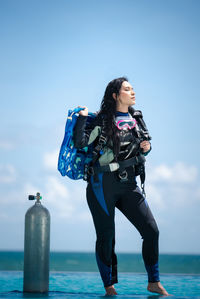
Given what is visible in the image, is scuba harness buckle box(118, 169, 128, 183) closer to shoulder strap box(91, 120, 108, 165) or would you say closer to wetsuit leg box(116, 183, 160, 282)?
wetsuit leg box(116, 183, 160, 282)

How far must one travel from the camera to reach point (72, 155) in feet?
16.0

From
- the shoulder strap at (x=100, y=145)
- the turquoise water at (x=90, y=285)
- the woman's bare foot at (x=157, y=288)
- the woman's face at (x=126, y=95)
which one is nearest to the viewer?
the woman's bare foot at (x=157, y=288)

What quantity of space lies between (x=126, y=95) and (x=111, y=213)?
1.25 m

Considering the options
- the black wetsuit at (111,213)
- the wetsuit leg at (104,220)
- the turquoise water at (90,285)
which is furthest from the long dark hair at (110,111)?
the turquoise water at (90,285)

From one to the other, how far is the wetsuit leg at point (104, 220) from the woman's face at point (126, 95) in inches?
32.1

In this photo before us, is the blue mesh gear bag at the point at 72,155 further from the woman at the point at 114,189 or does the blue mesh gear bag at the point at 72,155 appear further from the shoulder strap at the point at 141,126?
the shoulder strap at the point at 141,126

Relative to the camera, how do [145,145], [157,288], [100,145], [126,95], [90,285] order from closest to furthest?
[157,288]
[100,145]
[145,145]
[126,95]
[90,285]

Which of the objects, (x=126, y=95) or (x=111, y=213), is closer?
(x=111, y=213)

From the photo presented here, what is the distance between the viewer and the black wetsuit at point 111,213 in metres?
4.66

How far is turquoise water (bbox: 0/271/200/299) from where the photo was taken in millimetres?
5094

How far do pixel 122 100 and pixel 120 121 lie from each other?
9.3 inches

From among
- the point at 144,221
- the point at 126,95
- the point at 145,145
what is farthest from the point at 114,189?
the point at 126,95

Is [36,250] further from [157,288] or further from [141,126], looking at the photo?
[141,126]

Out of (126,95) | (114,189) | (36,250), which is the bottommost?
(36,250)
